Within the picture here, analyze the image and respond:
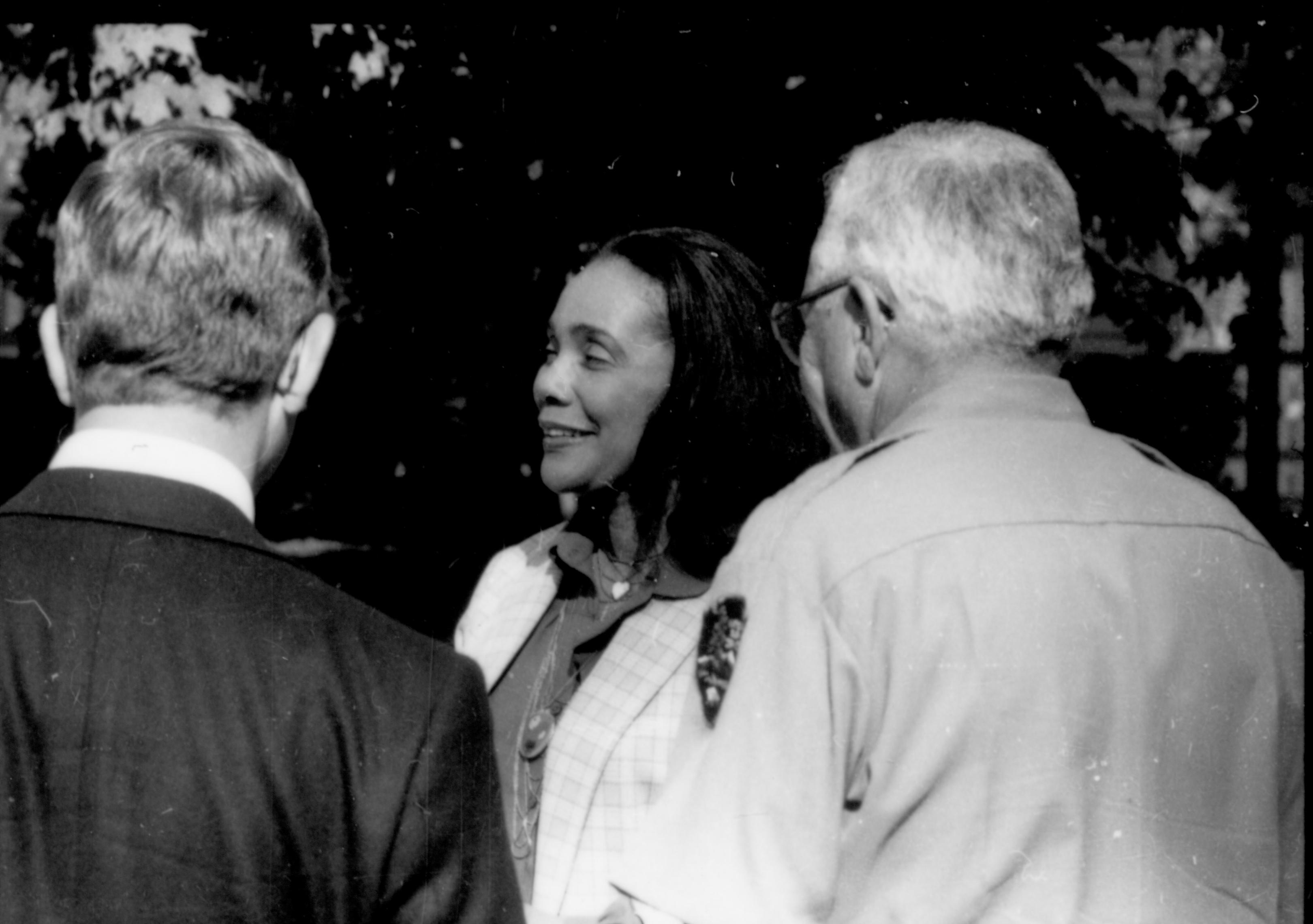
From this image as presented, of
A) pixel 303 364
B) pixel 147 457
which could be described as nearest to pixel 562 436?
pixel 303 364

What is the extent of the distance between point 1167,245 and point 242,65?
1896mm

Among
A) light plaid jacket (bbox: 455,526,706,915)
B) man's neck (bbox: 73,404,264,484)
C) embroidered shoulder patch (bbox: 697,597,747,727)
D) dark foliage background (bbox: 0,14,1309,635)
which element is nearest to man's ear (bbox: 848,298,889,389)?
embroidered shoulder patch (bbox: 697,597,747,727)

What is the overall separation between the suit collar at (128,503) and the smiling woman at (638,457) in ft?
3.16

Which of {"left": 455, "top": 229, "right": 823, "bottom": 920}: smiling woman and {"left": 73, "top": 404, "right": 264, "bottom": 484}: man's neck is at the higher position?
{"left": 73, "top": 404, "right": 264, "bottom": 484}: man's neck

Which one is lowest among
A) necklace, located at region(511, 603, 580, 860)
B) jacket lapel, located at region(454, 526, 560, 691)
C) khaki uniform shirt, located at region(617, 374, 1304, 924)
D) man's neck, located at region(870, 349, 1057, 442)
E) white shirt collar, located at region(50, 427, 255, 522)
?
necklace, located at region(511, 603, 580, 860)

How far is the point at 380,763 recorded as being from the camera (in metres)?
1.22

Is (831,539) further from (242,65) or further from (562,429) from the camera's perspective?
(242,65)

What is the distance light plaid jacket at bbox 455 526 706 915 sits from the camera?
1.98 m

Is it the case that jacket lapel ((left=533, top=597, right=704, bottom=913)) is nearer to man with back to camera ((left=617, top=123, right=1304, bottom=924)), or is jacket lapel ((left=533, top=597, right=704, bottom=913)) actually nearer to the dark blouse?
the dark blouse

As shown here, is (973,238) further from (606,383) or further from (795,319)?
(606,383)

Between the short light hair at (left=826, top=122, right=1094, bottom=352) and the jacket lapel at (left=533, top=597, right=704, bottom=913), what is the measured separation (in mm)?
665

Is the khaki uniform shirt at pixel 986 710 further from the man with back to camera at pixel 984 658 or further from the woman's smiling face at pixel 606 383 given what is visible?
the woman's smiling face at pixel 606 383

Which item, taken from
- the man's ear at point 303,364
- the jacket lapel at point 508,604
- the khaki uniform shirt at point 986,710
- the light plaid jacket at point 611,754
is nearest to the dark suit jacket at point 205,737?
the man's ear at point 303,364

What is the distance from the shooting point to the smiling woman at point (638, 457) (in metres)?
2.19
